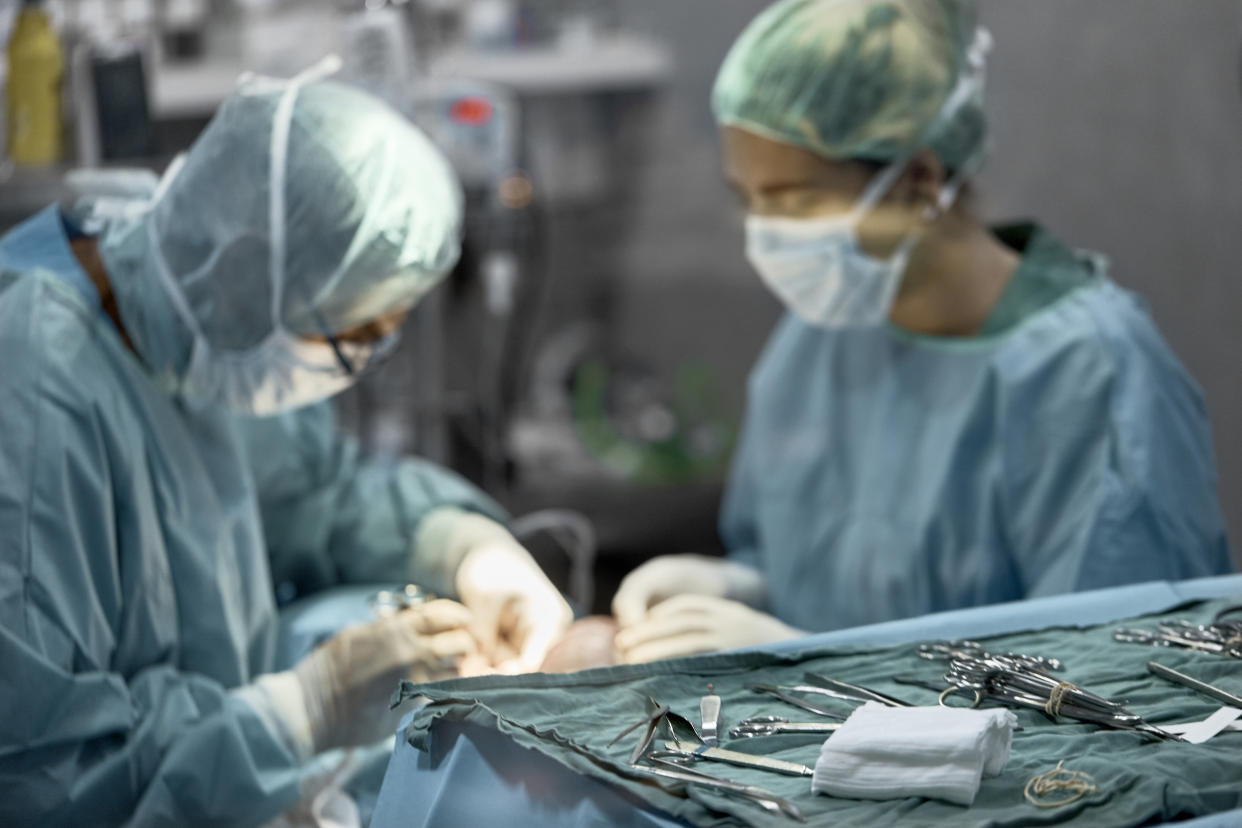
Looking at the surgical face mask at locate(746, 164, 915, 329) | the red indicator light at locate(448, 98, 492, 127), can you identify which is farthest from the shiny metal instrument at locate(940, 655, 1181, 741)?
the red indicator light at locate(448, 98, 492, 127)

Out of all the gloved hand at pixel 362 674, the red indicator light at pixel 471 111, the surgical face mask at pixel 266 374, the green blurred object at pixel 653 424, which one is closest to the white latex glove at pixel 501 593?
the gloved hand at pixel 362 674

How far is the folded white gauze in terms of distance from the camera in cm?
103

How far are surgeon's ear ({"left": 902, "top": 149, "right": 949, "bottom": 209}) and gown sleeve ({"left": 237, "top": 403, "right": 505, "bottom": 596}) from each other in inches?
36.4

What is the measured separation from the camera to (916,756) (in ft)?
3.40

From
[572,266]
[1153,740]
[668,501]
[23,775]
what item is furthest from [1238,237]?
[572,266]

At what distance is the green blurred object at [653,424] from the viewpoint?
448 centimetres

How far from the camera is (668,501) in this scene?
4.05 m

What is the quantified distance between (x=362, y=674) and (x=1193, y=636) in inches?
39.9

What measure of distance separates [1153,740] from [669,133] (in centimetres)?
353

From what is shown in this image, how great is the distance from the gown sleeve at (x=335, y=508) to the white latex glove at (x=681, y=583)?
0.30 metres

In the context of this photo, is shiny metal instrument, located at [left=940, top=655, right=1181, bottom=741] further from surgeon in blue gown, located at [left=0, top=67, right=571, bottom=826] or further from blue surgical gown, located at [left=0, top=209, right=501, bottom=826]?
blue surgical gown, located at [left=0, top=209, right=501, bottom=826]

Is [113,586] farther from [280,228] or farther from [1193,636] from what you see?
[1193,636]

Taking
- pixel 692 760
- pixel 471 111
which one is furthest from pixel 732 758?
pixel 471 111

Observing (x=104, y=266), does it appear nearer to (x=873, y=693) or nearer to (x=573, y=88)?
(x=873, y=693)
